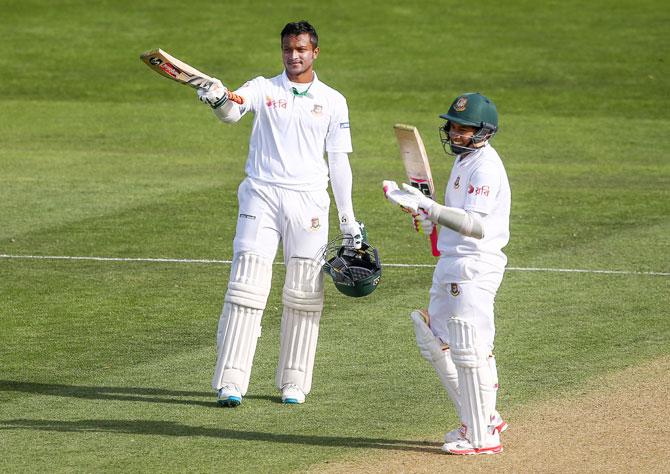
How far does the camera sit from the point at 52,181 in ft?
56.4

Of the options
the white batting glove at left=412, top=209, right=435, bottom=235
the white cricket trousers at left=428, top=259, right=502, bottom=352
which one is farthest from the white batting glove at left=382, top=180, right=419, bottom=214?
the white cricket trousers at left=428, top=259, right=502, bottom=352

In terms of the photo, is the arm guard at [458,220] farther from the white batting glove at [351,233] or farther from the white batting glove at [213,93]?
the white batting glove at [213,93]

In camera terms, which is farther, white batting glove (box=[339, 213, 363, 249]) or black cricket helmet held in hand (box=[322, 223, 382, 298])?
white batting glove (box=[339, 213, 363, 249])

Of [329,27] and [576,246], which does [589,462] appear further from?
[329,27]

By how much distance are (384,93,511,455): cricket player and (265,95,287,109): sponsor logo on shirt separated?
144 cm

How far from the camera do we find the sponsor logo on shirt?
9.08 m

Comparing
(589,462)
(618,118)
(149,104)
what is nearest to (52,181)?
(149,104)

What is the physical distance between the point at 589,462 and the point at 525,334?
122 inches

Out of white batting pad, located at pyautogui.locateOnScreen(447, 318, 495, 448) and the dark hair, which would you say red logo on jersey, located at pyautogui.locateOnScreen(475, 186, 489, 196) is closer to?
white batting pad, located at pyautogui.locateOnScreen(447, 318, 495, 448)

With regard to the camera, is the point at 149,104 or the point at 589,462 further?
the point at 149,104

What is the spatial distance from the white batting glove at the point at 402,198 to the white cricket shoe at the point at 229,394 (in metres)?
1.95

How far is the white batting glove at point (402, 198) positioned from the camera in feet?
25.3

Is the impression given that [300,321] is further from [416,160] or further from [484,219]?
[484,219]

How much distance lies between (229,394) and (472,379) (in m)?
1.84
